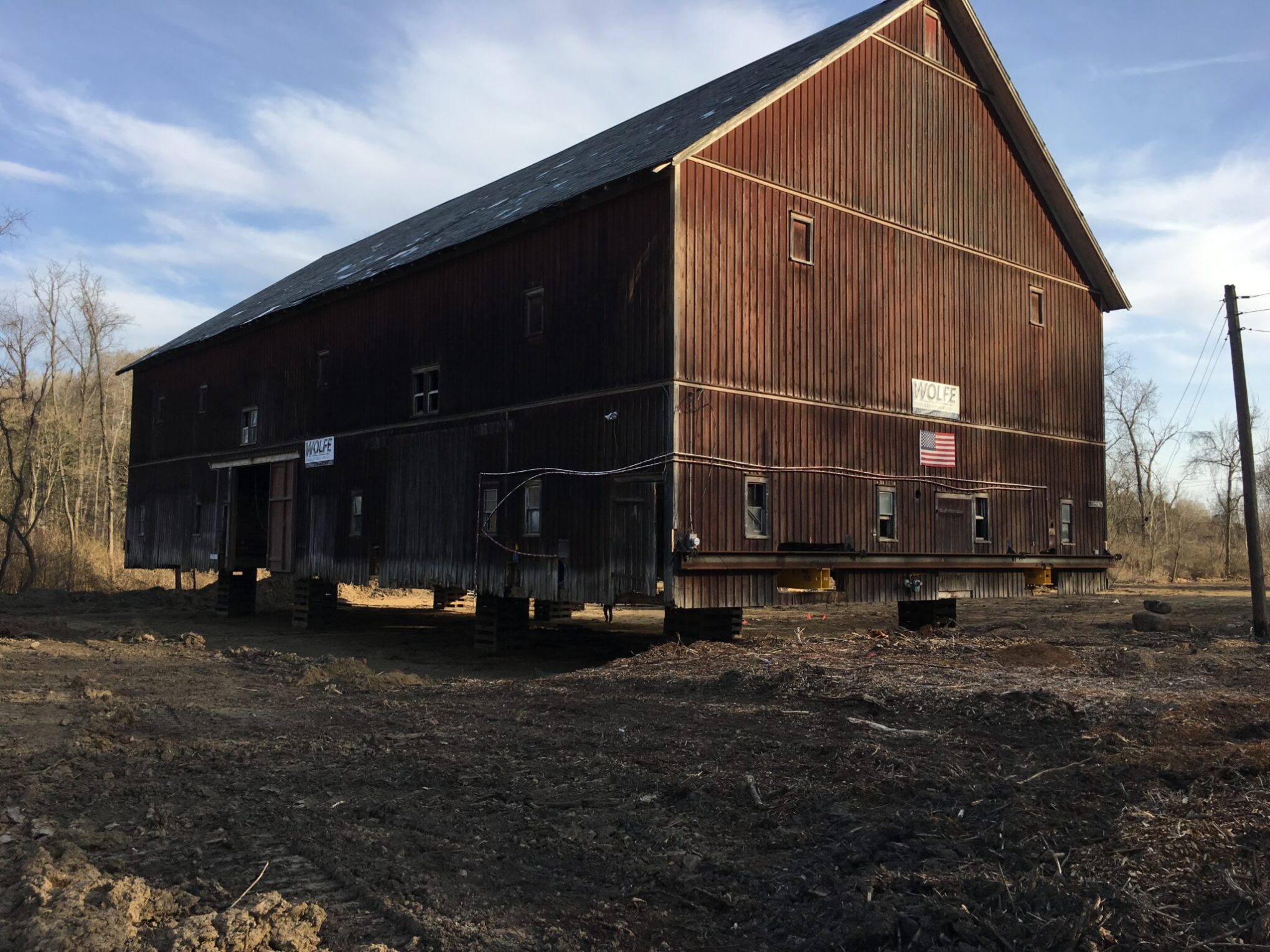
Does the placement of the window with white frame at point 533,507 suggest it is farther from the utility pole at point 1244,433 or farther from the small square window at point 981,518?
the utility pole at point 1244,433

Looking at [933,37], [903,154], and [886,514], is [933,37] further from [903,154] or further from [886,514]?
[886,514]

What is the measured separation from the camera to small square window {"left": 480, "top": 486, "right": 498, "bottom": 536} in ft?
61.5

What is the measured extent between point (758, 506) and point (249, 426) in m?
16.3

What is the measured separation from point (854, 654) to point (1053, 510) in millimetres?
9700

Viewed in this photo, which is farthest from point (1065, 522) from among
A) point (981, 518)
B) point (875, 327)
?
point (875, 327)

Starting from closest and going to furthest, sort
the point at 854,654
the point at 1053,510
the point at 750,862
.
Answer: the point at 750,862 < the point at 854,654 < the point at 1053,510

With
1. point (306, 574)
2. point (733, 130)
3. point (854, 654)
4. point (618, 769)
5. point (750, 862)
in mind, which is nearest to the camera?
point (750, 862)

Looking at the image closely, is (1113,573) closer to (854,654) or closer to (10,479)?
(854,654)

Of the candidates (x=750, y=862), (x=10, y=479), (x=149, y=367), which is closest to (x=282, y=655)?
(x=750, y=862)

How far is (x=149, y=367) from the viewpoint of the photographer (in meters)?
32.2

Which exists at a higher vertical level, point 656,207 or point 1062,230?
point 1062,230

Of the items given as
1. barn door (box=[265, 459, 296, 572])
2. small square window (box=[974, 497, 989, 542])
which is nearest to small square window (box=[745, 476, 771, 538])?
small square window (box=[974, 497, 989, 542])

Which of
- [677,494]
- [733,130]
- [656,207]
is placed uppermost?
[733,130]

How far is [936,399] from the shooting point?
66.2 ft
